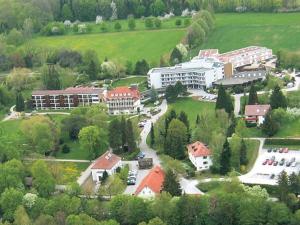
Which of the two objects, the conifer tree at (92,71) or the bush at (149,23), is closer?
the conifer tree at (92,71)

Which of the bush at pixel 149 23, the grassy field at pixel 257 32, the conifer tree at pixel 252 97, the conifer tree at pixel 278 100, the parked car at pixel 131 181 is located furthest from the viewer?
the bush at pixel 149 23

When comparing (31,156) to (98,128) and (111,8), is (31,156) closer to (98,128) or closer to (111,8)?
(98,128)

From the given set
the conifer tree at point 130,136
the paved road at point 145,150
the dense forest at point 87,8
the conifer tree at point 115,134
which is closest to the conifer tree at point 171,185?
the paved road at point 145,150

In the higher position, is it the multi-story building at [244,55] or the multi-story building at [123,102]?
the multi-story building at [244,55]

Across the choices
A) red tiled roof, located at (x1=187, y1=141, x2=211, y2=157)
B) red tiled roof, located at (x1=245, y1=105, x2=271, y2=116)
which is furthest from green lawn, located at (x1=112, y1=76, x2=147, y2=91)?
red tiled roof, located at (x1=187, y1=141, x2=211, y2=157)

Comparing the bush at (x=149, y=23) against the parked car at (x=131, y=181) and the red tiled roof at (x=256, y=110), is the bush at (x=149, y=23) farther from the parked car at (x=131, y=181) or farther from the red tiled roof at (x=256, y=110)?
the parked car at (x=131, y=181)

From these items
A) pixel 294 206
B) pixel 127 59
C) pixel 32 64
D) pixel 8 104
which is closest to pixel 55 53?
pixel 32 64

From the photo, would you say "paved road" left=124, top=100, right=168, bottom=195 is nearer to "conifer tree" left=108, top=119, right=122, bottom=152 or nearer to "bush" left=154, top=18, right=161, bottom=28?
"conifer tree" left=108, top=119, right=122, bottom=152
